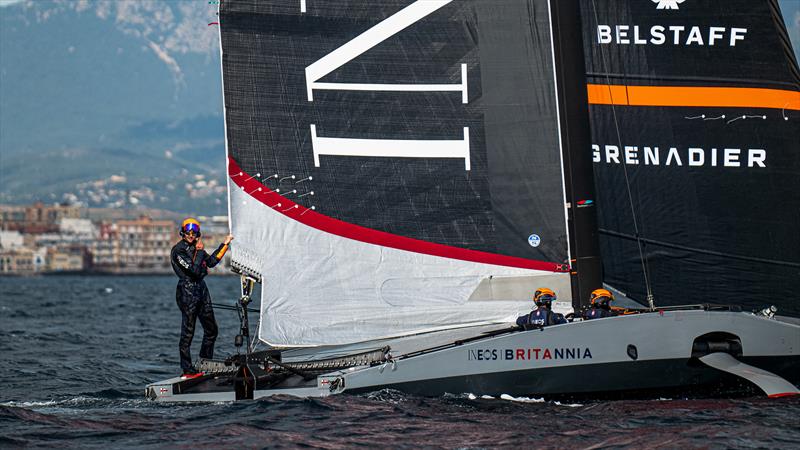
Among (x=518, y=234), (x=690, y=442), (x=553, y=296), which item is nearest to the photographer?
(x=690, y=442)

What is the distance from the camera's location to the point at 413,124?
14398 millimetres

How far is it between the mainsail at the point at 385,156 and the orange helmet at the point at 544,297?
2.69ft

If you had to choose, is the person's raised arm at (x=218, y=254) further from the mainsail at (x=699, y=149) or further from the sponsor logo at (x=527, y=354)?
the mainsail at (x=699, y=149)

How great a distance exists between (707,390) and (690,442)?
181cm

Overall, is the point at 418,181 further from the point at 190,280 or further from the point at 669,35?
the point at 669,35

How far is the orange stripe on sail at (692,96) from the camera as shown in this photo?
15.1 metres

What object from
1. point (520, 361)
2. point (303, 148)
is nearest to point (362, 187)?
point (303, 148)

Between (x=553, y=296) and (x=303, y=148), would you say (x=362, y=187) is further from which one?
(x=553, y=296)

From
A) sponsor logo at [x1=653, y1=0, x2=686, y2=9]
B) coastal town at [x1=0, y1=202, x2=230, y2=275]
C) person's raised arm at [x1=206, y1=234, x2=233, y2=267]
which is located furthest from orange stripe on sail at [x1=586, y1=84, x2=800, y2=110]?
coastal town at [x1=0, y1=202, x2=230, y2=275]

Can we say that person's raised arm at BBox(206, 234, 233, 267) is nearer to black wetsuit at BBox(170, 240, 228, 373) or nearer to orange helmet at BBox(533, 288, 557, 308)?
black wetsuit at BBox(170, 240, 228, 373)

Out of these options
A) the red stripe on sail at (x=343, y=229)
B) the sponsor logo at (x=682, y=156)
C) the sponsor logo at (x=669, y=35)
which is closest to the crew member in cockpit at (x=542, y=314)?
the red stripe on sail at (x=343, y=229)

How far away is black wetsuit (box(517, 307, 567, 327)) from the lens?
13070mm

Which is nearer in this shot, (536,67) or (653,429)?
(653,429)

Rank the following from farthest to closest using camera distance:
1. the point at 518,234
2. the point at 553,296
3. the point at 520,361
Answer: the point at 518,234 < the point at 553,296 < the point at 520,361
